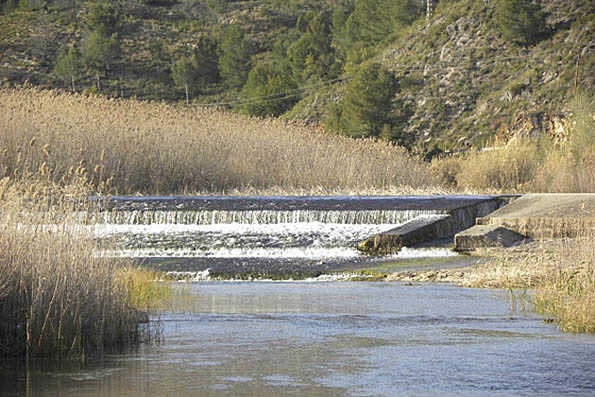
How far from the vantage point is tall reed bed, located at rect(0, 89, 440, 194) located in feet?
76.0

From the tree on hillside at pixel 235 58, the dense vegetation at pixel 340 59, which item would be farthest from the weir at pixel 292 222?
the tree on hillside at pixel 235 58

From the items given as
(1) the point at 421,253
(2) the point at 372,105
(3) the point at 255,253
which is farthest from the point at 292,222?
(2) the point at 372,105

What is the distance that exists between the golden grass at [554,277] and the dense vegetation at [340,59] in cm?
2699

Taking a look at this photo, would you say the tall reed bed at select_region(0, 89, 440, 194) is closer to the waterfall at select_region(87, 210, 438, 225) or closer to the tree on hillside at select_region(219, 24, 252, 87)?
the waterfall at select_region(87, 210, 438, 225)

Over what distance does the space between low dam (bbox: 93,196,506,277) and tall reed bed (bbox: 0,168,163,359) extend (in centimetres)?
643

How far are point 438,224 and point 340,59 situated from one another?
53.1 meters

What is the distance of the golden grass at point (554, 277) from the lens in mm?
9742

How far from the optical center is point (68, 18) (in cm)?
9038

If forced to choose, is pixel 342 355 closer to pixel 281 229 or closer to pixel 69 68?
pixel 281 229

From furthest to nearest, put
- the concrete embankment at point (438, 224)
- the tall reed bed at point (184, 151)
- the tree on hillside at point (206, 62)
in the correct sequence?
the tree on hillside at point (206, 62), the tall reed bed at point (184, 151), the concrete embankment at point (438, 224)

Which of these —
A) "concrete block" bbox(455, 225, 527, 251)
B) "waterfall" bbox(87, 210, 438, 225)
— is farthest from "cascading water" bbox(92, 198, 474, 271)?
"concrete block" bbox(455, 225, 527, 251)

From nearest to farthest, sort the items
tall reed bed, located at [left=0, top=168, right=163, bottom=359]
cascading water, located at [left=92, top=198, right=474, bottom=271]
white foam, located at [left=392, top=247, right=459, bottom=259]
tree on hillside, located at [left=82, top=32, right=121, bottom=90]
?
tall reed bed, located at [left=0, top=168, right=163, bottom=359] → white foam, located at [left=392, top=247, right=459, bottom=259] → cascading water, located at [left=92, top=198, right=474, bottom=271] → tree on hillside, located at [left=82, top=32, right=121, bottom=90]

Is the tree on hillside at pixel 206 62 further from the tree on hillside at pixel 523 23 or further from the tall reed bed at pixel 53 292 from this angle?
the tall reed bed at pixel 53 292

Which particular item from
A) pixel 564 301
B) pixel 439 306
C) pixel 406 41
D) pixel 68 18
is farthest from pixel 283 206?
pixel 68 18
